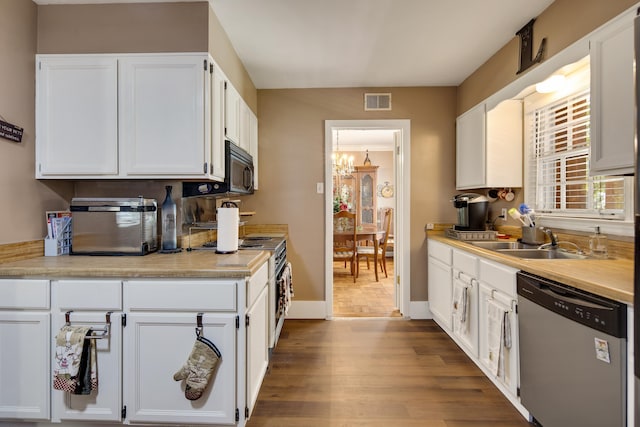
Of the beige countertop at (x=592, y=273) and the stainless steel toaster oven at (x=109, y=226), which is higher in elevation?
the stainless steel toaster oven at (x=109, y=226)

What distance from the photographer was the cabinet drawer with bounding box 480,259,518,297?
1875 millimetres

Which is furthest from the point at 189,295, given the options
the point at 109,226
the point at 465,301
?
the point at 465,301

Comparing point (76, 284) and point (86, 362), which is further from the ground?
point (76, 284)

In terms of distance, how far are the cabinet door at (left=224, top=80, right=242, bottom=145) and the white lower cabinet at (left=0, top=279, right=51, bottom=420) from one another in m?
1.42

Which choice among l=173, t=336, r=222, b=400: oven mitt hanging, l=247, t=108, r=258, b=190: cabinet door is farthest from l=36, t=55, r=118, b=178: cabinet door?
l=173, t=336, r=222, b=400: oven mitt hanging

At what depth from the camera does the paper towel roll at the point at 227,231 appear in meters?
2.03

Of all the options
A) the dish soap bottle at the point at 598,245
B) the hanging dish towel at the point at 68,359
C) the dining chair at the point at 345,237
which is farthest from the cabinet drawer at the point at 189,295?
the dining chair at the point at 345,237

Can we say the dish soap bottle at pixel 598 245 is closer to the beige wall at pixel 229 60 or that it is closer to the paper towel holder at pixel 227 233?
the paper towel holder at pixel 227 233

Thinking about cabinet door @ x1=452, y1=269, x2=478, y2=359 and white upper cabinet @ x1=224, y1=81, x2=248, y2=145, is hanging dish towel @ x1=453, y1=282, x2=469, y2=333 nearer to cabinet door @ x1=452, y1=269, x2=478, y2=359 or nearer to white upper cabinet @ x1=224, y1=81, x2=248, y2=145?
cabinet door @ x1=452, y1=269, x2=478, y2=359

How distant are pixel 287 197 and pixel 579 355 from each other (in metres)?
2.67

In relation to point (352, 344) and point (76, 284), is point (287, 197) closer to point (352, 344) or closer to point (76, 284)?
point (352, 344)

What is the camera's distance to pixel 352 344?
9.25 feet

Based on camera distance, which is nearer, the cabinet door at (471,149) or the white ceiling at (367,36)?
the white ceiling at (367,36)

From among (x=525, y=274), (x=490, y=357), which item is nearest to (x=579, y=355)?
(x=525, y=274)
